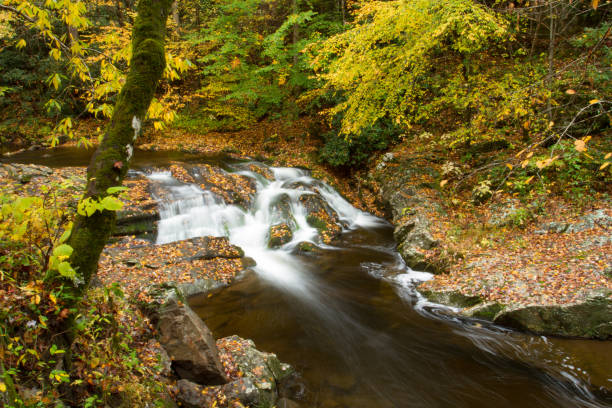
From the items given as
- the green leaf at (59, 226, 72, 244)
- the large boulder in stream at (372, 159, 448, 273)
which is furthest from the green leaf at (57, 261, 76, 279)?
the large boulder in stream at (372, 159, 448, 273)

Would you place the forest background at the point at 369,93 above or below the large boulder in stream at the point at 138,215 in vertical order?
above

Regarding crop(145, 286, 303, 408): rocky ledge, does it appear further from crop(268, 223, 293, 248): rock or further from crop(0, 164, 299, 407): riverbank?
crop(268, 223, 293, 248): rock

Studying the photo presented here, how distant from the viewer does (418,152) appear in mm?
12906

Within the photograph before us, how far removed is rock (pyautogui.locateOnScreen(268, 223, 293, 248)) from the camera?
972cm

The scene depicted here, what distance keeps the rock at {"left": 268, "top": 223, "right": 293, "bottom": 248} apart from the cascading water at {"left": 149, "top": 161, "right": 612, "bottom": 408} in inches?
6.5

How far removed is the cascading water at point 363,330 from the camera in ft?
15.1

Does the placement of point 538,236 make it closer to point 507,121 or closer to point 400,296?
point 400,296

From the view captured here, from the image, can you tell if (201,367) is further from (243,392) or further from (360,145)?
(360,145)

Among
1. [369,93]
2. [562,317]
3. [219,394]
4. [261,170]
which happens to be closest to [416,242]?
[562,317]

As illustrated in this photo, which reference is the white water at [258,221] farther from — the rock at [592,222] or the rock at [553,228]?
A: the rock at [592,222]

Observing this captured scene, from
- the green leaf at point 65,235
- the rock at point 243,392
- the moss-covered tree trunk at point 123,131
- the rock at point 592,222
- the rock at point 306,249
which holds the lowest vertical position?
the rock at point 306,249

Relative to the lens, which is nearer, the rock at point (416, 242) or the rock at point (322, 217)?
the rock at point (416, 242)

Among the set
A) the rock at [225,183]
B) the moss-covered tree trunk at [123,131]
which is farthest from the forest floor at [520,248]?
the moss-covered tree trunk at [123,131]

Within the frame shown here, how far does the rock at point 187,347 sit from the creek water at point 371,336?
4.90ft
